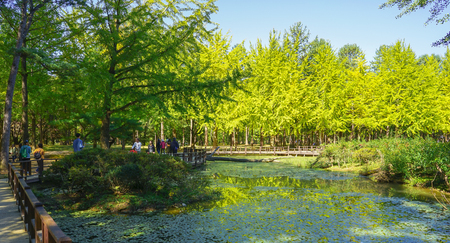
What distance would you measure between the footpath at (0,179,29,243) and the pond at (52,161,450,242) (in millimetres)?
1408

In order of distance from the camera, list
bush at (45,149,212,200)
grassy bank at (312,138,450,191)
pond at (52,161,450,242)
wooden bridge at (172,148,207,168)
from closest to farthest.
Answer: pond at (52,161,450,242)
bush at (45,149,212,200)
grassy bank at (312,138,450,191)
wooden bridge at (172,148,207,168)

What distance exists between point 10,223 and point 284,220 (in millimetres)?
7522

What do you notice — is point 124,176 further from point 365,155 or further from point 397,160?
point 365,155

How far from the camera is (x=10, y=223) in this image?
24.8 ft

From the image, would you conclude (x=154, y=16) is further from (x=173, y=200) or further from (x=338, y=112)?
(x=338, y=112)

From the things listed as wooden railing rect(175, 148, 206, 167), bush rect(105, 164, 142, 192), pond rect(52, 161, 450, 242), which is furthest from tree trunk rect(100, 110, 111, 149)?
wooden railing rect(175, 148, 206, 167)

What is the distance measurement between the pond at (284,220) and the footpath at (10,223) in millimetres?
1408

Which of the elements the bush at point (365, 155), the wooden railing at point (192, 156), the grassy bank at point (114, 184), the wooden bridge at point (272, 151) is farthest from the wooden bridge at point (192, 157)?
the bush at point (365, 155)

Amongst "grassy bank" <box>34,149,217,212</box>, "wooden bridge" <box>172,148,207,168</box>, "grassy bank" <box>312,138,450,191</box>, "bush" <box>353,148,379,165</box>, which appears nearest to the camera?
"grassy bank" <box>34,149,217,212</box>

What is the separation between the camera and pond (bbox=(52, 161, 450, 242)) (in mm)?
8914

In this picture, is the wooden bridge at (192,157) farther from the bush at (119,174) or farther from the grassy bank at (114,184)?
the grassy bank at (114,184)

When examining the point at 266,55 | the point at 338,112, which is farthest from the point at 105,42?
the point at 338,112

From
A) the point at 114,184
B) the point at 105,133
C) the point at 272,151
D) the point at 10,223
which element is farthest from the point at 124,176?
the point at 272,151

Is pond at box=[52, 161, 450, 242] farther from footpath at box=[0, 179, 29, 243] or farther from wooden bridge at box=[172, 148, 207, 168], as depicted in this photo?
wooden bridge at box=[172, 148, 207, 168]
